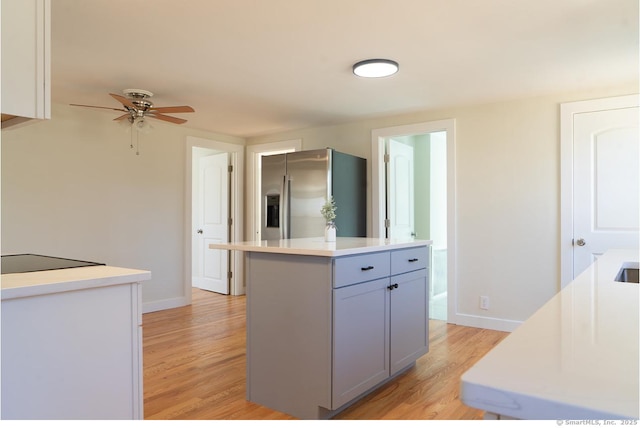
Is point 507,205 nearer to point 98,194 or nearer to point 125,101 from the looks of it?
point 125,101

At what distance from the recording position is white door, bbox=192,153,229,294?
5.68m

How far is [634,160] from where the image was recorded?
3270 millimetres

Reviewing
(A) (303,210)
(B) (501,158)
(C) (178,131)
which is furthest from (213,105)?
(B) (501,158)

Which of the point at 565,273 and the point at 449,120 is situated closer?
the point at 565,273

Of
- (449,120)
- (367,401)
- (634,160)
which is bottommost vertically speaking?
(367,401)

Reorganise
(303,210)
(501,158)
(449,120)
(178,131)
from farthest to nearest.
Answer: (178,131) → (303,210) → (449,120) → (501,158)

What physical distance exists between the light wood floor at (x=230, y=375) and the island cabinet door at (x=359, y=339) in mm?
152

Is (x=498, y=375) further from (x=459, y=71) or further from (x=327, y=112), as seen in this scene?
(x=327, y=112)

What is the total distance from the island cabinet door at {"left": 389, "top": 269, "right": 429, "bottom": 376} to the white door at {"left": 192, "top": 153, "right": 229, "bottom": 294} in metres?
3.32

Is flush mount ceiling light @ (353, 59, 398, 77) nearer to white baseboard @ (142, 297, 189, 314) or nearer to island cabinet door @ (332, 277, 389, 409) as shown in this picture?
island cabinet door @ (332, 277, 389, 409)

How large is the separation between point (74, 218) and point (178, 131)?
1493mm

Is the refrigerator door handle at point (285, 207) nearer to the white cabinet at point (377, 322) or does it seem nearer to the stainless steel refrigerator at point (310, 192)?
the stainless steel refrigerator at point (310, 192)

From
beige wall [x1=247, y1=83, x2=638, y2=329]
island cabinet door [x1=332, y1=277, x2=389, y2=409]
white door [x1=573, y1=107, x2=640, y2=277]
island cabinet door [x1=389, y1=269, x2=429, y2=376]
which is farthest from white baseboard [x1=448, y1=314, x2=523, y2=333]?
island cabinet door [x1=332, y1=277, x2=389, y2=409]

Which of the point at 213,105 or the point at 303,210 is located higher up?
the point at 213,105
